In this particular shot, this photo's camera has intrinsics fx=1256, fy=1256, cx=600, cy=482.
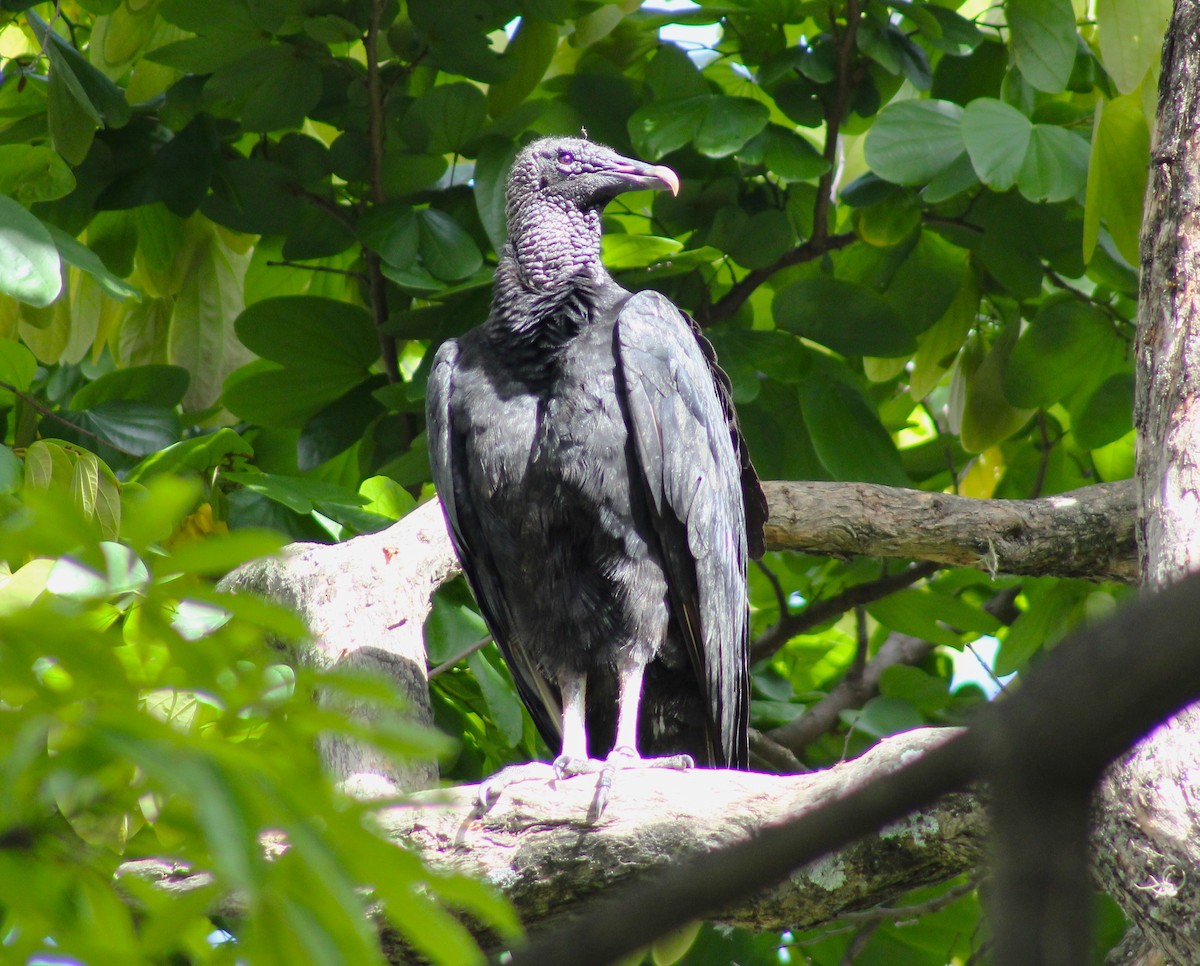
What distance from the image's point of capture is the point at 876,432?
174 inches

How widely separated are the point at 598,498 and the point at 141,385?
5.85 ft

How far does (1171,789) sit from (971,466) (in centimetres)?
315

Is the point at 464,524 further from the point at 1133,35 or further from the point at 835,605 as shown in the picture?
the point at 1133,35

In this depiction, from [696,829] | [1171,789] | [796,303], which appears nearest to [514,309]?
[796,303]

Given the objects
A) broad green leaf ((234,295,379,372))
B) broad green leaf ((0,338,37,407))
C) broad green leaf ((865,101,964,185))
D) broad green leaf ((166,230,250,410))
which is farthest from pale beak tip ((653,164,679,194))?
broad green leaf ((0,338,37,407))

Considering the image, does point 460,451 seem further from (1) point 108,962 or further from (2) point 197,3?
(1) point 108,962

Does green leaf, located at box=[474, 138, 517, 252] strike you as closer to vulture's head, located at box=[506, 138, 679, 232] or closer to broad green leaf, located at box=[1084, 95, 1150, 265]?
vulture's head, located at box=[506, 138, 679, 232]

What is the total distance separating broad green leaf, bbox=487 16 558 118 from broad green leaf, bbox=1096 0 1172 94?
74.9 inches

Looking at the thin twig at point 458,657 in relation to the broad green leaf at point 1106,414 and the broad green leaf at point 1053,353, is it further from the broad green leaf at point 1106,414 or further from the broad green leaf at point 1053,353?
the broad green leaf at point 1106,414

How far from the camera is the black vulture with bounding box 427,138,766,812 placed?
360 cm

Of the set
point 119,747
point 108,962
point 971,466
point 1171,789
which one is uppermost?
point 119,747

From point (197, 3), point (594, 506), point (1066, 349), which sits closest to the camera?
point (594, 506)

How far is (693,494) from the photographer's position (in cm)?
363

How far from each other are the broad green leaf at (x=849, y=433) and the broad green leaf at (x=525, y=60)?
1.45 m
